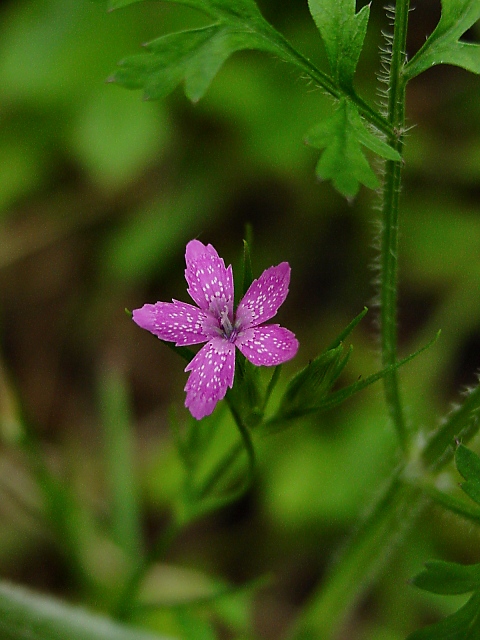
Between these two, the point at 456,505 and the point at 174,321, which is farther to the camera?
the point at 456,505

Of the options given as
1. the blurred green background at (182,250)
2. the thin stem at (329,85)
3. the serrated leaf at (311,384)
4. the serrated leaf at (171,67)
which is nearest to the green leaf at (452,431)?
the serrated leaf at (311,384)

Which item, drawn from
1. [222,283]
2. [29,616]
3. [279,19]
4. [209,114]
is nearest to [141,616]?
[29,616]

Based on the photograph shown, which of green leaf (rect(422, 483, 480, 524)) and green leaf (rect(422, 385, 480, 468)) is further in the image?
green leaf (rect(422, 385, 480, 468))

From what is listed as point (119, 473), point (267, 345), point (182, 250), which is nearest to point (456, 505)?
point (267, 345)

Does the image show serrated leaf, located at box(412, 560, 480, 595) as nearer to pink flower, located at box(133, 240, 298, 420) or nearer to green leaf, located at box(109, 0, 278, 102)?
pink flower, located at box(133, 240, 298, 420)

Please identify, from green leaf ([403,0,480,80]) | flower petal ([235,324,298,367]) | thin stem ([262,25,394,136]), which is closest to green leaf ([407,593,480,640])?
flower petal ([235,324,298,367])

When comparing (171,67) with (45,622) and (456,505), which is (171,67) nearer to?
(456,505)
